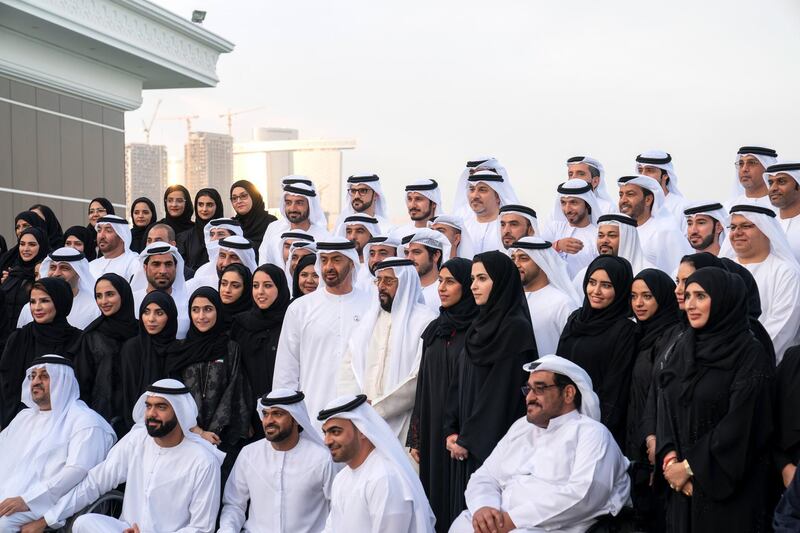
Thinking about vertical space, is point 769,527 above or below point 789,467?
below

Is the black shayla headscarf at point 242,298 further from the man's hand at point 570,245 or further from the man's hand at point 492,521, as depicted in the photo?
the man's hand at point 492,521

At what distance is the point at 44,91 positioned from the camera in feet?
48.8

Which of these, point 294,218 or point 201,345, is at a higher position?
point 294,218

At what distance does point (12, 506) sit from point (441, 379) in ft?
8.05

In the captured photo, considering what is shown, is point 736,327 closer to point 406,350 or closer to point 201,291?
point 406,350

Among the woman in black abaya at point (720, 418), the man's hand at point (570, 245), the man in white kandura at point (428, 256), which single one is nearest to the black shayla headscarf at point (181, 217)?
the man in white kandura at point (428, 256)

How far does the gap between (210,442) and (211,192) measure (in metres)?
3.34

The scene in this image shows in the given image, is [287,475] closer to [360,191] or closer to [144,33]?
[360,191]

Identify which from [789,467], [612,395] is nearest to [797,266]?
[612,395]

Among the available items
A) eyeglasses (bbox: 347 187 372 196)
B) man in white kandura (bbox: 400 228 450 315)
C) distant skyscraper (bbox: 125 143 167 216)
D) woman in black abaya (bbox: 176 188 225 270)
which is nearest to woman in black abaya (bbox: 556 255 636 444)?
man in white kandura (bbox: 400 228 450 315)

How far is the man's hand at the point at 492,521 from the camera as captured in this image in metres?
4.63

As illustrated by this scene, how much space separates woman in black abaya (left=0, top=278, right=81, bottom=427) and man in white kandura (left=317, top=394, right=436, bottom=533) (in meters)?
2.45

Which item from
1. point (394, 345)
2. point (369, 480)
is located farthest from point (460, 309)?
point (369, 480)

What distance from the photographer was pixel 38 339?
655 cm
